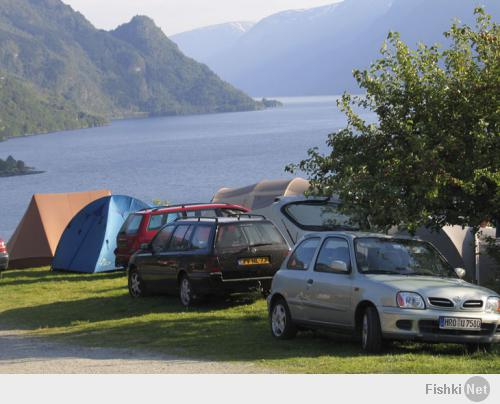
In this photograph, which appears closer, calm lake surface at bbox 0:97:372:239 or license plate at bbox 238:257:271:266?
license plate at bbox 238:257:271:266

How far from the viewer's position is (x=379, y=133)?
14867mm

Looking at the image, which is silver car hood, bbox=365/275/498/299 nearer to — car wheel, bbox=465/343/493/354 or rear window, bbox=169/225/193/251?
car wheel, bbox=465/343/493/354

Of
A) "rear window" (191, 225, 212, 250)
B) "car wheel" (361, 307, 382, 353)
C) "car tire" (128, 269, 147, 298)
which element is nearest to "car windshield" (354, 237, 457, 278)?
"car wheel" (361, 307, 382, 353)

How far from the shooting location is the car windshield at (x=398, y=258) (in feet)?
40.2

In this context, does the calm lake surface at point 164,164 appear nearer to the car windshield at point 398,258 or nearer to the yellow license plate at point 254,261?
the yellow license plate at point 254,261

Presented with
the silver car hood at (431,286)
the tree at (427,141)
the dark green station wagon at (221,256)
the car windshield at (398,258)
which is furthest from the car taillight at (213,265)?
the silver car hood at (431,286)

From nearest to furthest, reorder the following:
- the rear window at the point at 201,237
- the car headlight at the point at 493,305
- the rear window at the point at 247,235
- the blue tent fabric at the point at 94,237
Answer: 1. the car headlight at the point at 493,305
2. the rear window at the point at 247,235
3. the rear window at the point at 201,237
4. the blue tent fabric at the point at 94,237

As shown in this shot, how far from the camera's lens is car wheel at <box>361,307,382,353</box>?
11461mm

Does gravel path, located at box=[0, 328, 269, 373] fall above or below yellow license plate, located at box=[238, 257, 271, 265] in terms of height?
below

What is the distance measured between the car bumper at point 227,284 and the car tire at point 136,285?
2719 millimetres

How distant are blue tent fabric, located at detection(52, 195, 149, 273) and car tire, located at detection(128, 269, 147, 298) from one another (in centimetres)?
569

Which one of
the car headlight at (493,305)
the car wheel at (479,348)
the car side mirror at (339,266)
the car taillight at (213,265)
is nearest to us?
the car headlight at (493,305)

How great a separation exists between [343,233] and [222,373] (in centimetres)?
297
